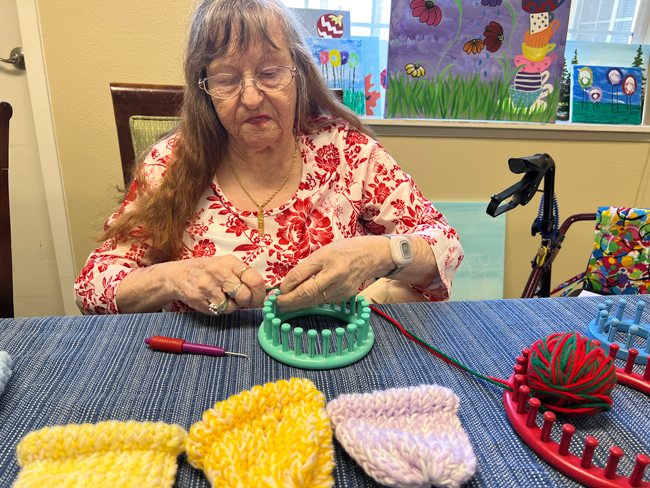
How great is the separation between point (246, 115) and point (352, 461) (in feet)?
2.43

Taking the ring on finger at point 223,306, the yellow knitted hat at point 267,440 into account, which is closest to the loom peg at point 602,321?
the yellow knitted hat at point 267,440

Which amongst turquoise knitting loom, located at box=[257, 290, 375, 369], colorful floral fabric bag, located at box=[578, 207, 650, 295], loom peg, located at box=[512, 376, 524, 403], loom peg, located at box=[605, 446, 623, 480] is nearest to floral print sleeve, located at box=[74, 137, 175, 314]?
turquoise knitting loom, located at box=[257, 290, 375, 369]

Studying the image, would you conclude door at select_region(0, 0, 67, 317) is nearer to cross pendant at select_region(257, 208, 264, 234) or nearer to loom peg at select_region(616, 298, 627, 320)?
cross pendant at select_region(257, 208, 264, 234)

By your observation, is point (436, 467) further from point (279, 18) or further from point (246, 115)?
point (279, 18)

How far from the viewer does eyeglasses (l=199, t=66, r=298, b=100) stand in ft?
3.05

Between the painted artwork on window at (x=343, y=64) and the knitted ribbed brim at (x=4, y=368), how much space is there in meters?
1.55

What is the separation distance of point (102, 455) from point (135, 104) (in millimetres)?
997

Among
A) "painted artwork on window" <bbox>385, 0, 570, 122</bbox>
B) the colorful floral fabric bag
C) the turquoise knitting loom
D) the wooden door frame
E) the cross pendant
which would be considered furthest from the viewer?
"painted artwork on window" <bbox>385, 0, 570, 122</bbox>

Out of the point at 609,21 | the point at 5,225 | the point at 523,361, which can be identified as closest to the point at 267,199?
the point at 5,225

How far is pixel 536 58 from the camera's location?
189 cm

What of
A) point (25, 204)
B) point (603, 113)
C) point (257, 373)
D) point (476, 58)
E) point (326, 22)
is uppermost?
point (326, 22)

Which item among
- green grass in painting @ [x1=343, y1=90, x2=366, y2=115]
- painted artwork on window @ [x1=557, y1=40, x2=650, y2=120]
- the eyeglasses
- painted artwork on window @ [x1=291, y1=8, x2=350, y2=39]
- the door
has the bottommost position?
the door

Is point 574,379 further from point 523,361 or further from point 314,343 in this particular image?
point 314,343

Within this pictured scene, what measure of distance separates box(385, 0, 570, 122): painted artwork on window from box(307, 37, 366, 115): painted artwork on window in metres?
0.14
